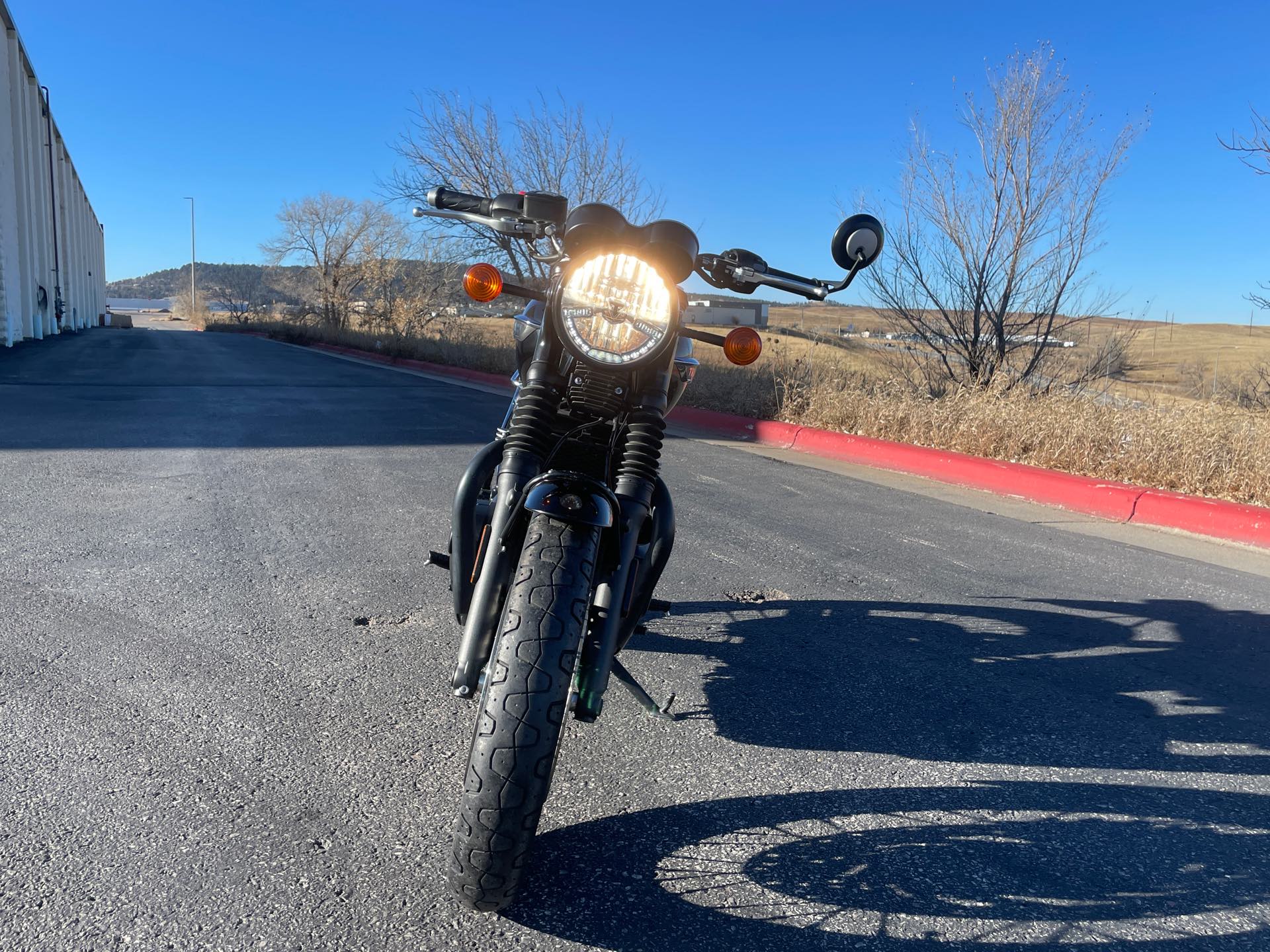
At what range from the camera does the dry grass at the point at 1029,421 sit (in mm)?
7340

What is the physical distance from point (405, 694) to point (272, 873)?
3.55ft

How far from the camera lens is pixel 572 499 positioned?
2.30 m

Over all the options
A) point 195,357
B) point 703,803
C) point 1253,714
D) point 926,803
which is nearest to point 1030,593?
point 1253,714

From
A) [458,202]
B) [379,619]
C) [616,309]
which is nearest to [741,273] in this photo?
[616,309]

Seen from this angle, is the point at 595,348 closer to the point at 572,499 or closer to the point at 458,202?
the point at 572,499

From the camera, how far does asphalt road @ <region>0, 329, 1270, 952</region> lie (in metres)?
2.17

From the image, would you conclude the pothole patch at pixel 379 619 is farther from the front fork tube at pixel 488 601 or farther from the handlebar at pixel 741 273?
the handlebar at pixel 741 273

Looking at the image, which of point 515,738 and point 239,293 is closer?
point 515,738

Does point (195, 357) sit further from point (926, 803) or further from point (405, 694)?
point (926, 803)

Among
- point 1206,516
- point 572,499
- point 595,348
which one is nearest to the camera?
point 572,499

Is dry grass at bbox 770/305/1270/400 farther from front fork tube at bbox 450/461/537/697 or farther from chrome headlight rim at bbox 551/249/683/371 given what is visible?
front fork tube at bbox 450/461/537/697

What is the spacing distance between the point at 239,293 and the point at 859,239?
106 metres

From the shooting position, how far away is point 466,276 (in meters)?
2.93

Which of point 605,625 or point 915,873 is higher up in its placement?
point 605,625
